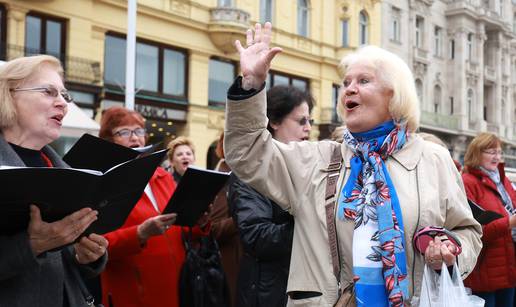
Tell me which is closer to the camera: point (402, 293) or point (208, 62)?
point (402, 293)

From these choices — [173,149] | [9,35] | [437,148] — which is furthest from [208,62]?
[437,148]

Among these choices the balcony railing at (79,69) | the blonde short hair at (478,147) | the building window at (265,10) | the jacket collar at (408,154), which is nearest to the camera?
the jacket collar at (408,154)

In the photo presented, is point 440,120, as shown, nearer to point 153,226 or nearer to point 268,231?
point 153,226

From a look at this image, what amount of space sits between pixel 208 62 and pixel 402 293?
19633 mm

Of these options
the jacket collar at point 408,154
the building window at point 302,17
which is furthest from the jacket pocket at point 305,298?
the building window at point 302,17

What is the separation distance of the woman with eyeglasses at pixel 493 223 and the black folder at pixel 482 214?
0.09m

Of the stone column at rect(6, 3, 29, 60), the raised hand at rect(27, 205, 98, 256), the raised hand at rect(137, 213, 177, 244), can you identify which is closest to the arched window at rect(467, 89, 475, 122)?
the stone column at rect(6, 3, 29, 60)

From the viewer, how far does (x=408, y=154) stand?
101 inches

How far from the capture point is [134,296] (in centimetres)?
380

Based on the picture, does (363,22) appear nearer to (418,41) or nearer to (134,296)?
(418,41)

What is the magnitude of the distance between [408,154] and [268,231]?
3.21 ft

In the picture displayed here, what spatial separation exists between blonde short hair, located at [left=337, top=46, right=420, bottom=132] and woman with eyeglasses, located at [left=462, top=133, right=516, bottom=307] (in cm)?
264

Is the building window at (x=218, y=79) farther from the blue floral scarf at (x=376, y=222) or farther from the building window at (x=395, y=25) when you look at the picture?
the blue floral scarf at (x=376, y=222)

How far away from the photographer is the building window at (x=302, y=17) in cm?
2503
